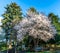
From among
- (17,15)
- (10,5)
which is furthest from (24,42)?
(10,5)

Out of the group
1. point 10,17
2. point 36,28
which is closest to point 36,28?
point 36,28

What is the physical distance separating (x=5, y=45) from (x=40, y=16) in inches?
493

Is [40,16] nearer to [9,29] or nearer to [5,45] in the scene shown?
[9,29]

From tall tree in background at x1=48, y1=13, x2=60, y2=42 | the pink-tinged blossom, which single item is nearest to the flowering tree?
the pink-tinged blossom

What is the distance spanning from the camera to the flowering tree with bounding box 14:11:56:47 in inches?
1315

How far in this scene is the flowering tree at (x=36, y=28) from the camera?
33406 millimetres

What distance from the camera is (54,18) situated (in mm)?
40156

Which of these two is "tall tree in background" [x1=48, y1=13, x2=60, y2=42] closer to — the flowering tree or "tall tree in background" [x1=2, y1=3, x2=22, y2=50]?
the flowering tree

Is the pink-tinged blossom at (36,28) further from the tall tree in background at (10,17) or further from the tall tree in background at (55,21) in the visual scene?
the tall tree in background at (10,17)

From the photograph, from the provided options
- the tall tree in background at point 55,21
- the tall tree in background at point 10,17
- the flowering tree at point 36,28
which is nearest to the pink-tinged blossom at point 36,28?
the flowering tree at point 36,28

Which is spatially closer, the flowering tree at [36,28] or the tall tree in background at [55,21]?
the flowering tree at [36,28]

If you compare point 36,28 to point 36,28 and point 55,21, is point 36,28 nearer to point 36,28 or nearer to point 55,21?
point 36,28

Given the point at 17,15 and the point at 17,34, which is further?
the point at 17,15

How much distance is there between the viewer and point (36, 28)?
111 feet
